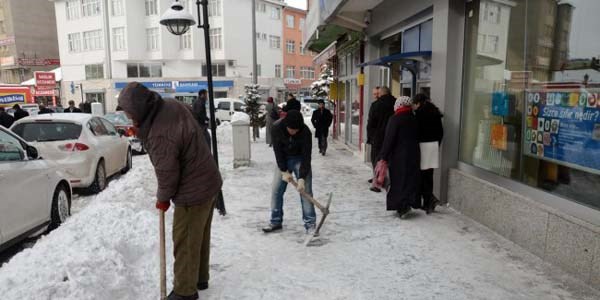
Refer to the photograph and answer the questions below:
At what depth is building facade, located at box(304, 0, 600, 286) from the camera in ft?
13.1

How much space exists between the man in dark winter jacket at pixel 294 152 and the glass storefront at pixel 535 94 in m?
2.46

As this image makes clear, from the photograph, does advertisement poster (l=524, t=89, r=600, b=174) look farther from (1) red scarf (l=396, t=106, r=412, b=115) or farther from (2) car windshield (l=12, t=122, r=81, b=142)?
(2) car windshield (l=12, t=122, r=81, b=142)

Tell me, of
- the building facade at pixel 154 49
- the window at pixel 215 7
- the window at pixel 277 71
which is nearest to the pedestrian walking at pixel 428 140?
the building facade at pixel 154 49

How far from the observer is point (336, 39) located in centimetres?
1466

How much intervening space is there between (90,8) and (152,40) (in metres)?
7.90

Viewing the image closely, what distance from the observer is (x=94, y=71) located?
151ft

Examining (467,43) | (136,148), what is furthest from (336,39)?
(467,43)

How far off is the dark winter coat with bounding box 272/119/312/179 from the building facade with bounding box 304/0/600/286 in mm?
2307

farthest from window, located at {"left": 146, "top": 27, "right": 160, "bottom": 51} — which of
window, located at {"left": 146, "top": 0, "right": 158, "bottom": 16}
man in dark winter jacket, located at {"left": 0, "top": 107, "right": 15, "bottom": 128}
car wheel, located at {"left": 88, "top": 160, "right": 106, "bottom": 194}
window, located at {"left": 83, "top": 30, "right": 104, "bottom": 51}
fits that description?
car wheel, located at {"left": 88, "top": 160, "right": 106, "bottom": 194}

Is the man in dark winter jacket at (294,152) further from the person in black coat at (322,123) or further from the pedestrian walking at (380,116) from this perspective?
the person in black coat at (322,123)

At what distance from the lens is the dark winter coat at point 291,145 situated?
16.4 feet

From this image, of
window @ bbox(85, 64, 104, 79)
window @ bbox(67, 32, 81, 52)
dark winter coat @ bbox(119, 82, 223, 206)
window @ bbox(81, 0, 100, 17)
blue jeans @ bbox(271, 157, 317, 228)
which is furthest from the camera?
window @ bbox(67, 32, 81, 52)

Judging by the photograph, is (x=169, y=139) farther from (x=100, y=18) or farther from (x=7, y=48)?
(x=7, y=48)

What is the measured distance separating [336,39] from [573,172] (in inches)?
445
